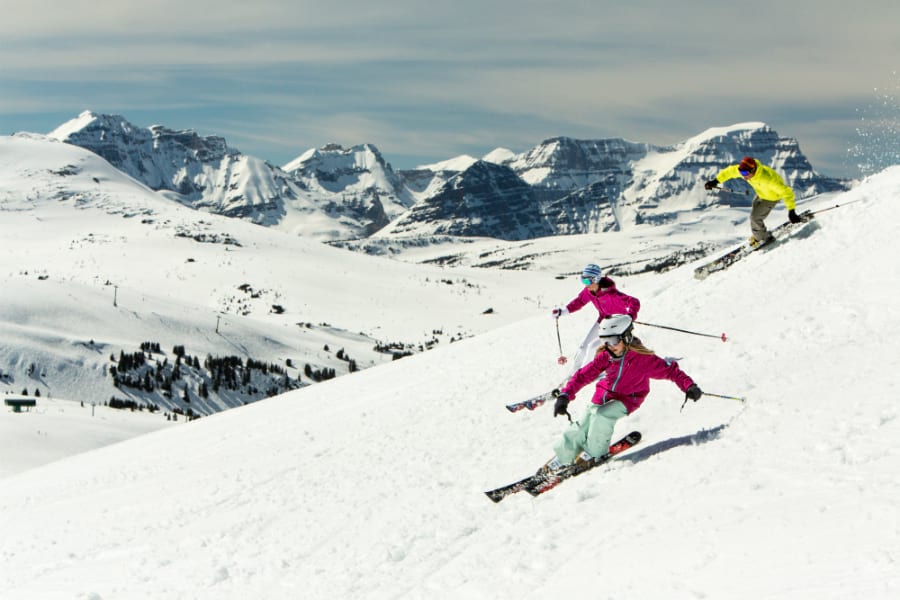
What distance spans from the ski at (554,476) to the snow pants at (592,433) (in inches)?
4.7

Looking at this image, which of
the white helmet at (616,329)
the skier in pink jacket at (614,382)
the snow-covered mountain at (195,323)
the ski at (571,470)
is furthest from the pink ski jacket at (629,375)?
the snow-covered mountain at (195,323)

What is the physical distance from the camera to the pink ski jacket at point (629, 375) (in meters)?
9.78

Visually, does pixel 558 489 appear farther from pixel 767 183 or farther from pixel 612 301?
pixel 767 183

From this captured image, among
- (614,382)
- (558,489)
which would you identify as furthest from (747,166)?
(558,489)

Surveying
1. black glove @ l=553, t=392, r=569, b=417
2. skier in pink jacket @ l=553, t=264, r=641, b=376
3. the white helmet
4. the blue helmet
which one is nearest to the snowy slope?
black glove @ l=553, t=392, r=569, b=417

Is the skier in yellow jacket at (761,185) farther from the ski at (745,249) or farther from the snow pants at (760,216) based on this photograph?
the ski at (745,249)

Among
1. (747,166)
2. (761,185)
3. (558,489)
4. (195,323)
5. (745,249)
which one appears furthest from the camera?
(195,323)

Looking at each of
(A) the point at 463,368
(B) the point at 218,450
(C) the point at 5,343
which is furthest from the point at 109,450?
(C) the point at 5,343

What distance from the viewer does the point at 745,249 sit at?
69.2 ft

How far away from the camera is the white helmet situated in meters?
9.58

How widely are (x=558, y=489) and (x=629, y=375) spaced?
6.16ft

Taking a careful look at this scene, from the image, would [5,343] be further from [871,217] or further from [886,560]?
[886,560]

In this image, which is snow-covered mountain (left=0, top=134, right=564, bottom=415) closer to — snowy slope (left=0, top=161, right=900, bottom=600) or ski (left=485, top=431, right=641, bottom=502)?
snowy slope (left=0, top=161, right=900, bottom=600)

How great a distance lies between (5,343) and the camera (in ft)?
246
